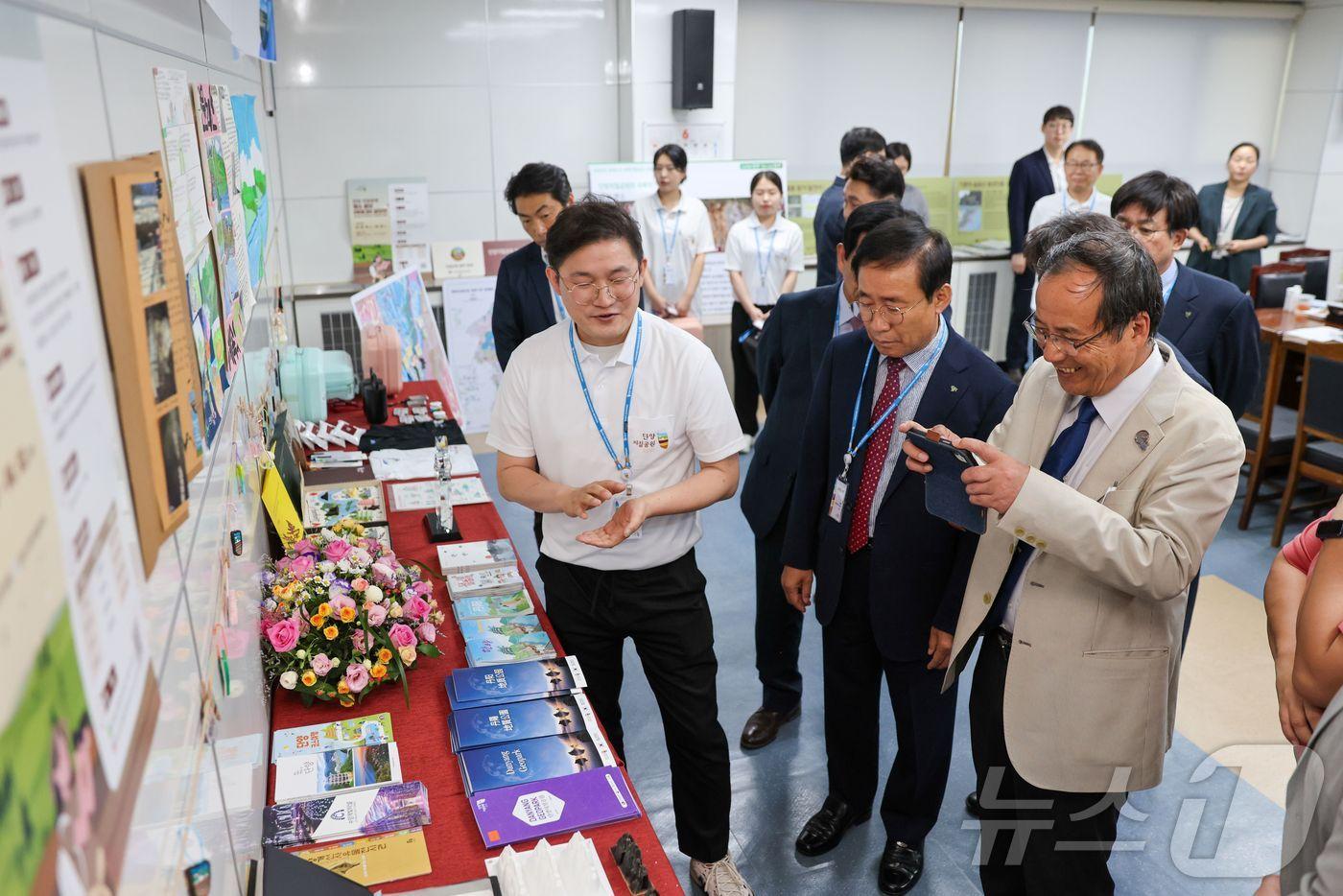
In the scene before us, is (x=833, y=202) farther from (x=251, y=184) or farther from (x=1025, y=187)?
(x=251, y=184)

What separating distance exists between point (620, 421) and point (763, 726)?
1465mm

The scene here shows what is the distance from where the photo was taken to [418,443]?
3518 mm

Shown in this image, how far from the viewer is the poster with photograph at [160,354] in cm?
94

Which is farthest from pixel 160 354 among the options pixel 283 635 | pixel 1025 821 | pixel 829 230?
pixel 829 230

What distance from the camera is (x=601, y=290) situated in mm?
2066

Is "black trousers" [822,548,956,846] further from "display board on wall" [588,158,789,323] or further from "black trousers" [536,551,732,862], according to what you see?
"display board on wall" [588,158,789,323]

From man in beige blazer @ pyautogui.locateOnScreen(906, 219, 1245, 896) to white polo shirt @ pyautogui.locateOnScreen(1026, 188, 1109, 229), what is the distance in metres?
4.93

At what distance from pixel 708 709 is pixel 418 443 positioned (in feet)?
5.49

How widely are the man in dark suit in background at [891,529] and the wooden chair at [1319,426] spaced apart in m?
2.94

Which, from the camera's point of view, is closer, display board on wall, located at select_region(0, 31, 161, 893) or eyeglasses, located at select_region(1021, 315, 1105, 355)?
display board on wall, located at select_region(0, 31, 161, 893)

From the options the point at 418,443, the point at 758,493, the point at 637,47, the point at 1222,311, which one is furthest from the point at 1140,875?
the point at 637,47

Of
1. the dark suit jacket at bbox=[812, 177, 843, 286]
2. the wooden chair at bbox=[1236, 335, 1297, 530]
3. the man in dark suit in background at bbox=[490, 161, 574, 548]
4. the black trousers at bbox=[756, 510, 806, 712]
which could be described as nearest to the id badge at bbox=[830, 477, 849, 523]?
the black trousers at bbox=[756, 510, 806, 712]

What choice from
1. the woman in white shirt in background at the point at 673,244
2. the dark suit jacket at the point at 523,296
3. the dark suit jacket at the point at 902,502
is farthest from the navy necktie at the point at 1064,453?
the woman in white shirt in background at the point at 673,244

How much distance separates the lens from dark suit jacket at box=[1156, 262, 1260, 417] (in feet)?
9.84
